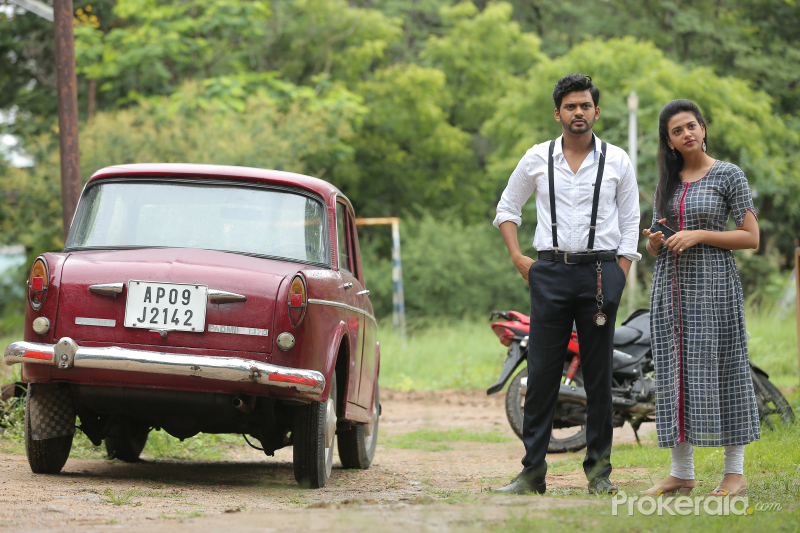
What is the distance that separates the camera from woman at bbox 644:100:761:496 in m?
4.65

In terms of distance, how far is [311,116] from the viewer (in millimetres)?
25141

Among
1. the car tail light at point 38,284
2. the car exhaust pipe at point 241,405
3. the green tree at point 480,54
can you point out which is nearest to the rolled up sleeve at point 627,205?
the car exhaust pipe at point 241,405

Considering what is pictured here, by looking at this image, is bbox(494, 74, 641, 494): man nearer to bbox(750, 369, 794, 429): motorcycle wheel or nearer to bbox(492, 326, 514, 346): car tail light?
bbox(492, 326, 514, 346): car tail light

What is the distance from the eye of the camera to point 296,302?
5000 millimetres

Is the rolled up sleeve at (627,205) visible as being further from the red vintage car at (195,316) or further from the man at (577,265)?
the red vintage car at (195,316)

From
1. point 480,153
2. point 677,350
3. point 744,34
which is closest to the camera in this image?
point 677,350

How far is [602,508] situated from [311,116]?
72.5 ft

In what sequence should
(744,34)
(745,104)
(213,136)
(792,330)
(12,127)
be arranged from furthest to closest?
(744,34)
(12,127)
(745,104)
(213,136)
(792,330)

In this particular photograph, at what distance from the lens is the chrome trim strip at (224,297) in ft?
16.2

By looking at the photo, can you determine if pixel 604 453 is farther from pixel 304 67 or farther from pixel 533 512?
pixel 304 67

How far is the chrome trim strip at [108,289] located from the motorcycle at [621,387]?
11.4 ft

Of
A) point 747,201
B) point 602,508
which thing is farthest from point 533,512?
point 747,201

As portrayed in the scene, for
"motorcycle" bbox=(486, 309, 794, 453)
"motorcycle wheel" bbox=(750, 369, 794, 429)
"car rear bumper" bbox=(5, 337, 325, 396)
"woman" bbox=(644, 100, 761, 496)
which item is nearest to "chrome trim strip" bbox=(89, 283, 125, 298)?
"car rear bumper" bbox=(5, 337, 325, 396)

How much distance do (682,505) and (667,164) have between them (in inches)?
71.8
